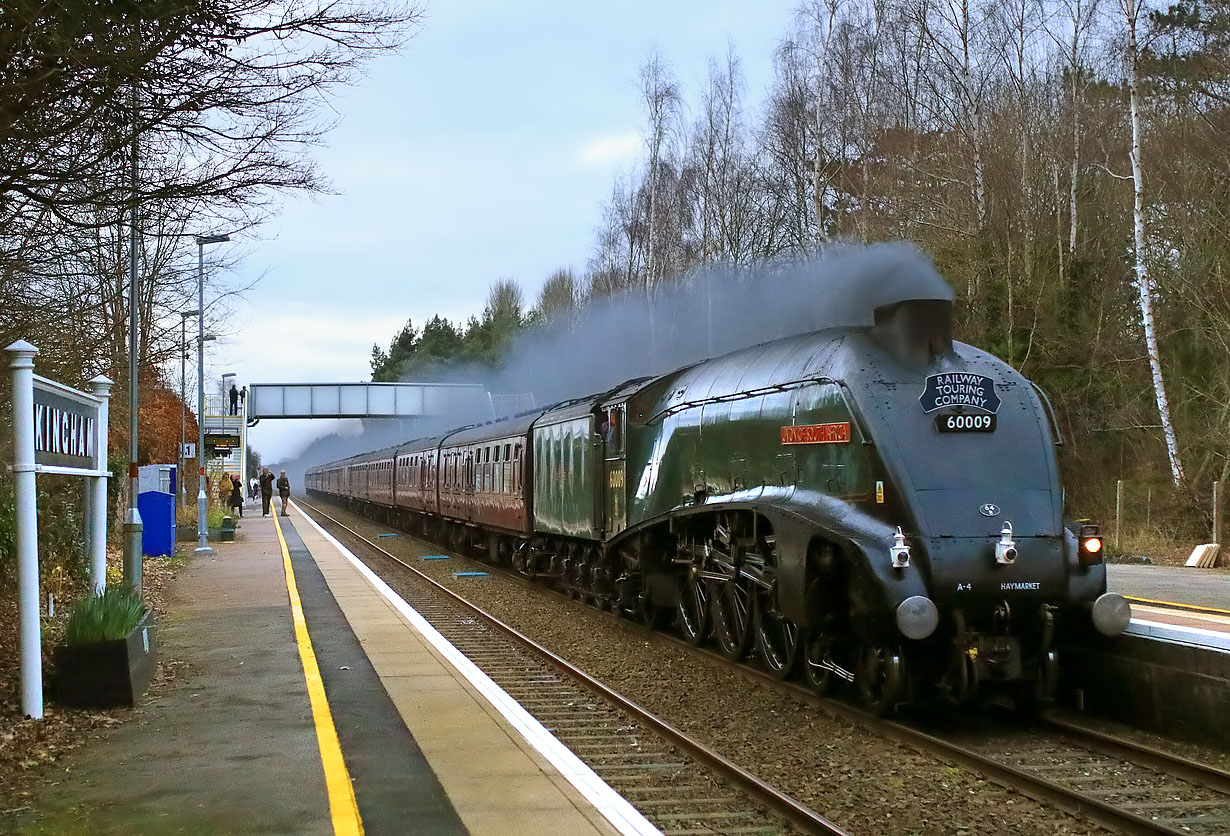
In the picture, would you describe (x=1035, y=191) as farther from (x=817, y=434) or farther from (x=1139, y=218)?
(x=817, y=434)

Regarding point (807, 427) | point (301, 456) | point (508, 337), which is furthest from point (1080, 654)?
point (301, 456)

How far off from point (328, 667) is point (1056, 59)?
26.8 meters

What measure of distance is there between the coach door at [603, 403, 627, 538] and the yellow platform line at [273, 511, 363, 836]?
389 centimetres

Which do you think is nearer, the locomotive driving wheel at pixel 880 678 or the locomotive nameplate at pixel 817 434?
the locomotive driving wheel at pixel 880 678

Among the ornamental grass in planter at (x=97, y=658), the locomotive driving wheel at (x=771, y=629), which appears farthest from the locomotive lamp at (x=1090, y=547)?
the ornamental grass in planter at (x=97, y=658)

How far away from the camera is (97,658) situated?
8.48 metres

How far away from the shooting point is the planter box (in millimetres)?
8391

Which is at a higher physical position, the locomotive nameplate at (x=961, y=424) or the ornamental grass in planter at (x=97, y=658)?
the locomotive nameplate at (x=961, y=424)

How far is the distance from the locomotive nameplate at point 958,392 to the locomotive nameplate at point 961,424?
0.30 ft

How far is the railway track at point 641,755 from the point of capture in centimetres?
617

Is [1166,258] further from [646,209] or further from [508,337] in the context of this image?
[508,337]

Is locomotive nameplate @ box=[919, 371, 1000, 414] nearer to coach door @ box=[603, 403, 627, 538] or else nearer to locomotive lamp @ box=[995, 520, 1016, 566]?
locomotive lamp @ box=[995, 520, 1016, 566]

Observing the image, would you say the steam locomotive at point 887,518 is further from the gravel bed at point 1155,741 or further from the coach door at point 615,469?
the coach door at point 615,469

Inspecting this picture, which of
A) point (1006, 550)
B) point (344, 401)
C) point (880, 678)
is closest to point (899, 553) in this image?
point (1006, 550)
